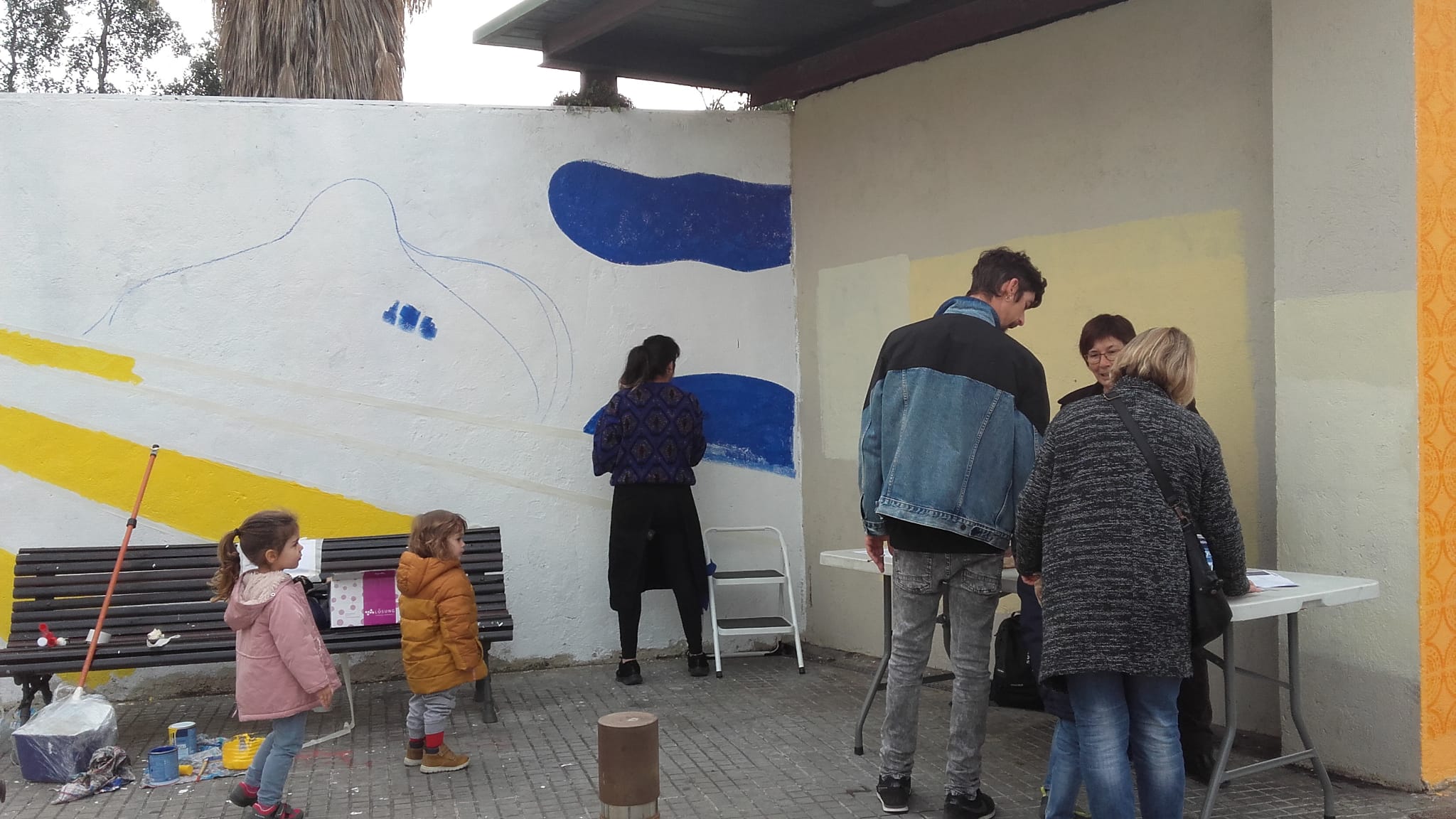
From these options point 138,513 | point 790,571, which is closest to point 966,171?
point 790,571

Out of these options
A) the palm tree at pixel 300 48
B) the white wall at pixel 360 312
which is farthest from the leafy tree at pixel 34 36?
the white wall at pixel 360 312

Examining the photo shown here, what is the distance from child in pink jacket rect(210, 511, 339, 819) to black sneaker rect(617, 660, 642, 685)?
2.40 meters

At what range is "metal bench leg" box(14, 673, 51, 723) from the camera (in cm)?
541

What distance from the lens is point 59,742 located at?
484 centimetres

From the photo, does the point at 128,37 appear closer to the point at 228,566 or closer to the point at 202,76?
the point at 202,76

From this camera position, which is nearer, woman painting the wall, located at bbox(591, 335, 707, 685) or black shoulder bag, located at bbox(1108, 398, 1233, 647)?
black shoulder bag, located at bbox(1108, 398, 1233, 647)

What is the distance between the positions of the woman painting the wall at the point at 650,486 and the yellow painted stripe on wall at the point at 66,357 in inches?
100

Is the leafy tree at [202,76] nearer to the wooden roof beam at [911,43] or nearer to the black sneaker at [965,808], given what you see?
the wooden roof beam at [911,43]

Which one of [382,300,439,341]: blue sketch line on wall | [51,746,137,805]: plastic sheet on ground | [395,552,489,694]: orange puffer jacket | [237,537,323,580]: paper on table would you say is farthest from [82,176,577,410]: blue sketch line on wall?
[51,746,137,805]: plastic sheet on ground

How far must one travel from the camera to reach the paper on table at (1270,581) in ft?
12.6

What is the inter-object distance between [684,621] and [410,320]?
235cm

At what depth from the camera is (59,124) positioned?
6090 millimetres

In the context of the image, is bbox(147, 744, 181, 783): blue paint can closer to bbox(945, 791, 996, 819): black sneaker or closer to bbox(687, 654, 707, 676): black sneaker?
bbox(687, 654, 707, 676): black sneaker

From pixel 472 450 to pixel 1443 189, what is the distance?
493cm
